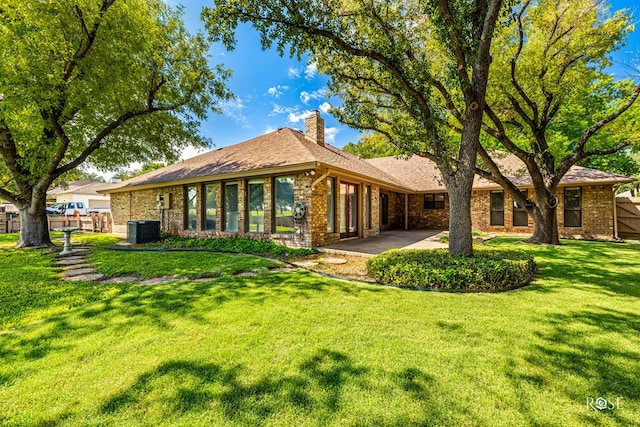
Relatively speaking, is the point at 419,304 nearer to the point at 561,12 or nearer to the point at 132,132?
the point at 561,12

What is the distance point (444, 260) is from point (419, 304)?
187 centimetres

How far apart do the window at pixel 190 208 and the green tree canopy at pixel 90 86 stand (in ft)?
8.00

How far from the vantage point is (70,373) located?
8.19 ft

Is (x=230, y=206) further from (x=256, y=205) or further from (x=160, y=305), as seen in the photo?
(x=160, y=305)

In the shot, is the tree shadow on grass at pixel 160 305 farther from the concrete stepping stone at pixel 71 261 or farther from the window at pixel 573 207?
the window at pixel 573 207

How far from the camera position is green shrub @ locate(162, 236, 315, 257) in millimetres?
8367

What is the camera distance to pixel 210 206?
11586 millimetres

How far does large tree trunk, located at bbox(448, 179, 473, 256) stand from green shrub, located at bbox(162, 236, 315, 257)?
4.04 m

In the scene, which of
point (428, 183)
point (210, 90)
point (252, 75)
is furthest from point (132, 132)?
point (428, 183)

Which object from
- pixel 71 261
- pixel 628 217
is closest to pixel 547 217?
pixel 628 217

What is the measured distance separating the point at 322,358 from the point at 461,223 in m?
4.74

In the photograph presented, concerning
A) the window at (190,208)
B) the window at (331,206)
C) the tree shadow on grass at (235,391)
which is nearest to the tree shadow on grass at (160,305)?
the tree shadow on grass at (235,391)

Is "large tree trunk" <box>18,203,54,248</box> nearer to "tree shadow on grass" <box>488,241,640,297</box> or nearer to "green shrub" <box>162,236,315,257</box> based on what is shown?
"green shrub" <box>162,236,315,257</box>

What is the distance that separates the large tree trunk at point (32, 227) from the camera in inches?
396
